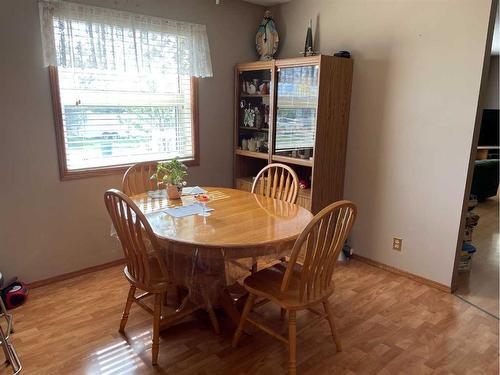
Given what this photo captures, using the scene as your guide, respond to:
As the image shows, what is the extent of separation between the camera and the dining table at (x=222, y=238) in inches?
70.6

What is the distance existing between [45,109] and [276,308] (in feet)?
7.14

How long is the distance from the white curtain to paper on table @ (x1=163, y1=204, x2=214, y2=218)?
4.39 feet

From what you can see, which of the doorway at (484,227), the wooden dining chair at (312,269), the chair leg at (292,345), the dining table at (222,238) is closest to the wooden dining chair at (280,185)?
the dining table at (222,238)

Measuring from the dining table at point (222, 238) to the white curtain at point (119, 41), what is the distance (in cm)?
116

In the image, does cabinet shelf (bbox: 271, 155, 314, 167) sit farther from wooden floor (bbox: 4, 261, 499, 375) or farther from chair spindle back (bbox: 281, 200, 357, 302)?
chair spindle back (bbox: 281, 200, 357, 302)

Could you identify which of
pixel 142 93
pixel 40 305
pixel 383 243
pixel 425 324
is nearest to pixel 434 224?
pixel 383 243

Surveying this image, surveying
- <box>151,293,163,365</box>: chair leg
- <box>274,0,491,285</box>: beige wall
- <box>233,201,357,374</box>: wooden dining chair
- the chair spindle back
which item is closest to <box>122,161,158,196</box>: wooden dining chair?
<box>151,293,163,365</box>: chair leg

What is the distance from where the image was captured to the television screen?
6652 millimetres

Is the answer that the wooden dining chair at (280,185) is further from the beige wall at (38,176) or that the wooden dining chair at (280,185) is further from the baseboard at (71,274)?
the baseboard at (71,274)

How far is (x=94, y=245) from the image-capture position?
304 centimetres

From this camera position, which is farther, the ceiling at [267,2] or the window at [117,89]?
the ceiling at [267,2]

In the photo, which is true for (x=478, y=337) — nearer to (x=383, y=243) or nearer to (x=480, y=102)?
(x=383, y=243)

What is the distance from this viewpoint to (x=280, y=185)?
274 cm

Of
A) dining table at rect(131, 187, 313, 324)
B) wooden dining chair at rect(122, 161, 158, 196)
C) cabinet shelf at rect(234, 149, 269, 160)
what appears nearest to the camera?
dining table at rect(131, 187, 313, 324)
